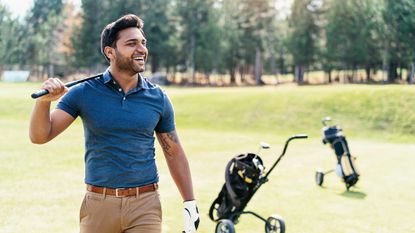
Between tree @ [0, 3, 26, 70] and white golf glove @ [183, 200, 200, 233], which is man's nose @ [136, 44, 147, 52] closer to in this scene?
white golf glove @ [183, 200, 200, 233]

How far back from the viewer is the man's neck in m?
4.21

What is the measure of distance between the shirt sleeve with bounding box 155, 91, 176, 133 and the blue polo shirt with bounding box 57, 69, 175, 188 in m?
0.16

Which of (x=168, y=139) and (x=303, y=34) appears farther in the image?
(x=303, y=34)

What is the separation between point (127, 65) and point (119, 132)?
0.51 m

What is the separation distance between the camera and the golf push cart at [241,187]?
8.16 m

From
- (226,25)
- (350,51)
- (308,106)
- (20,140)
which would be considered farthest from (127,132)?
(226,25)

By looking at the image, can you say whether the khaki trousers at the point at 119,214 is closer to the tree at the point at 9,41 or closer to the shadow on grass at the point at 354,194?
the shadow on grass at the point at 354,194

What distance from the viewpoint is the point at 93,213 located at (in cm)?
418

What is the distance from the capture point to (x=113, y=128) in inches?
160

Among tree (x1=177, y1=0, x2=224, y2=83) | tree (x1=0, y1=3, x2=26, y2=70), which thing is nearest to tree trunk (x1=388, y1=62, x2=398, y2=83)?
tree (x1=177, y1=0, x2=224, y2=83)

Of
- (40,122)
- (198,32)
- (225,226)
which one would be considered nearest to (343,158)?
(225,226)

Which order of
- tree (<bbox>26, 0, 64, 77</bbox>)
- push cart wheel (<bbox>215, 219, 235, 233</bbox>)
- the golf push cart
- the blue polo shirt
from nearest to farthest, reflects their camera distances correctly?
1. the blue polo shirt
2. push cart wheel (<bbox>215, 219, 235, 233</bbox>)
3. the golf push cart
4. tree (<bbox>26, 0, 64, 77</bbox>)

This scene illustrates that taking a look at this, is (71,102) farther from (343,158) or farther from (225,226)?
(343,158)

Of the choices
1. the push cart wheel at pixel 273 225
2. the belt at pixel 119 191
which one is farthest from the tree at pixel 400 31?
the belt at pixel 119 191
